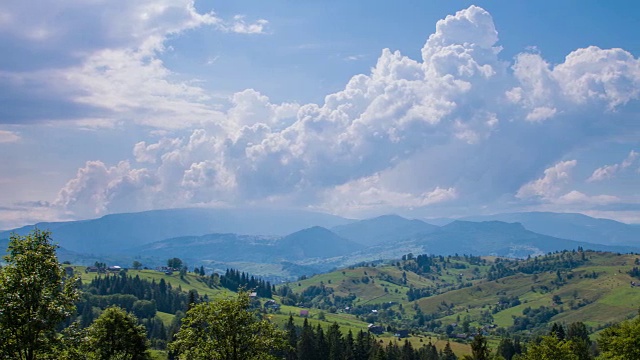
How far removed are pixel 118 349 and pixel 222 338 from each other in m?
28.4

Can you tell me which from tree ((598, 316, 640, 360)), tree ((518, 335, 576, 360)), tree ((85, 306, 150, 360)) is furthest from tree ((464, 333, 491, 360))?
tree ((85, 306, 150, 360))

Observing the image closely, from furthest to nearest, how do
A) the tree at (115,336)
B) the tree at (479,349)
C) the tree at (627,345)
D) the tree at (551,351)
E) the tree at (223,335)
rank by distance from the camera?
the tree at (551,351) → the tree at (627,345) → the tree at (115,336) → the tree at (479,349) → the tree at (223,335)

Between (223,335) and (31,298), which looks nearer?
(31,298)

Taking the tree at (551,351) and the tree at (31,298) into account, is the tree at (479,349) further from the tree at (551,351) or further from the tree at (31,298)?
the tree at (31,298)

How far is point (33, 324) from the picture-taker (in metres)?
35.4

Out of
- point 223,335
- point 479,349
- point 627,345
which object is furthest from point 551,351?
point 223,335

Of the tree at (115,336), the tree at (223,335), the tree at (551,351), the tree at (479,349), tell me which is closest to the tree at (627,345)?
the tree at (551,351)

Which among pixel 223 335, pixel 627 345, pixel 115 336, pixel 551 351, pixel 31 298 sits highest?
pixel 31 298

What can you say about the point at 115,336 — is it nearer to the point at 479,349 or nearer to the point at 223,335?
the point at 223,335

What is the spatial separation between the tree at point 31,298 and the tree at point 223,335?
611 inches

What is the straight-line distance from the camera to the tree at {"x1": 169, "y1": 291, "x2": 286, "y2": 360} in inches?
2004

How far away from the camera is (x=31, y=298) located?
117 feet

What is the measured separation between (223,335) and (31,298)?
19.7 metres

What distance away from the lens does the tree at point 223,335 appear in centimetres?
5091
